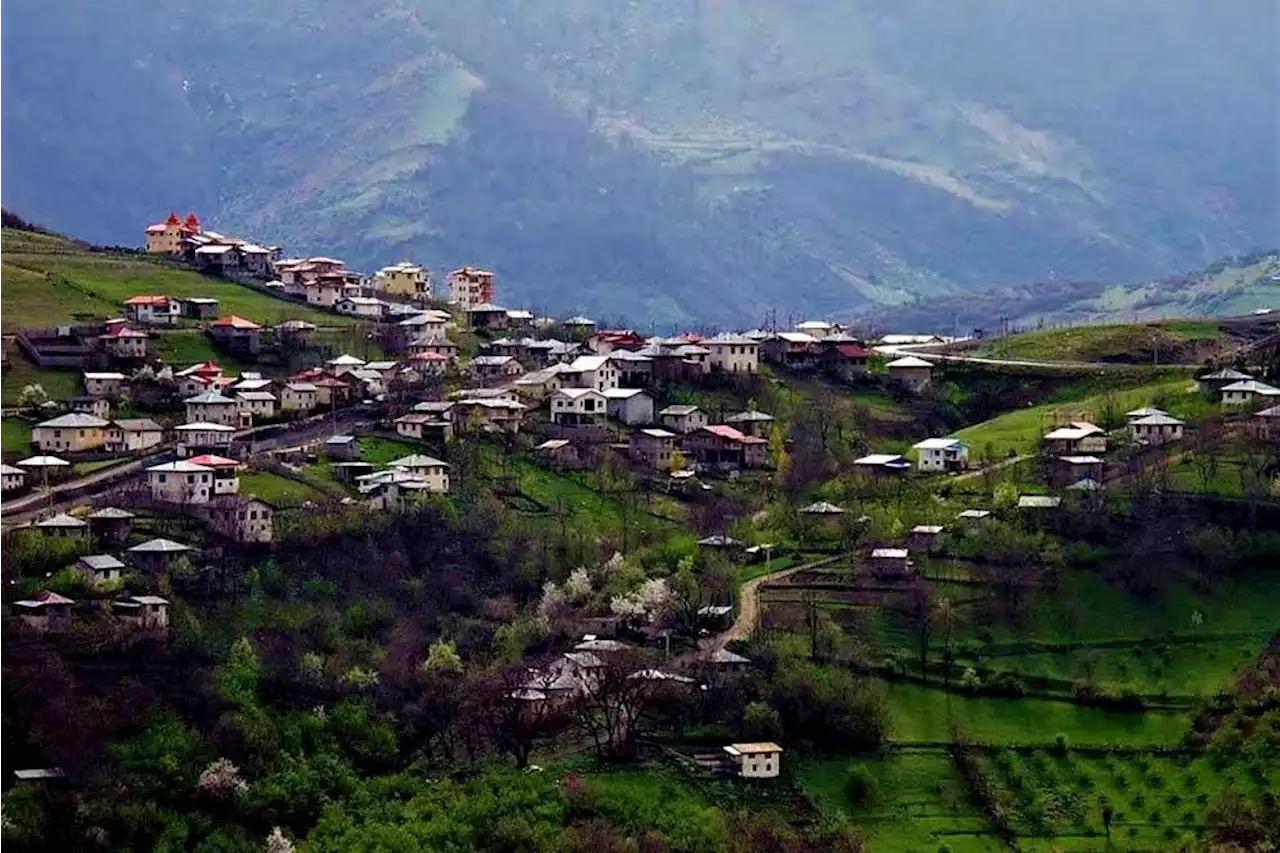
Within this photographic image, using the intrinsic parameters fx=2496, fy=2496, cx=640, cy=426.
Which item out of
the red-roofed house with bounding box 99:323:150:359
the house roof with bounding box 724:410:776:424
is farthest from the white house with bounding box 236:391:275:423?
the house roof with bounding box 724:410:776:424

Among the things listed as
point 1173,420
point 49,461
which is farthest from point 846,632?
A: point 49,461

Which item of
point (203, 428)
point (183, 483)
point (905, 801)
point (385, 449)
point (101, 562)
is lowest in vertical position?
point (905, 801)

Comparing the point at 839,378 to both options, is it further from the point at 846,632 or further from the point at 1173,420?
the point at 846,632

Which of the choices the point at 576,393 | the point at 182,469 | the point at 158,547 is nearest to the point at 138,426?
the point at 182,469

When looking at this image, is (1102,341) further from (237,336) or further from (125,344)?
(125,344)

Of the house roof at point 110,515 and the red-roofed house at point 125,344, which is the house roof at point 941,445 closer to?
the house roof at point 110,515

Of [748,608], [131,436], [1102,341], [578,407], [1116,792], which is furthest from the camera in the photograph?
[1102,341]

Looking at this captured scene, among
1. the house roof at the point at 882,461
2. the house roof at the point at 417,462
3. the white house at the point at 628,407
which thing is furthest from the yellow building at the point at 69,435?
the house roof at the point at 882,461
